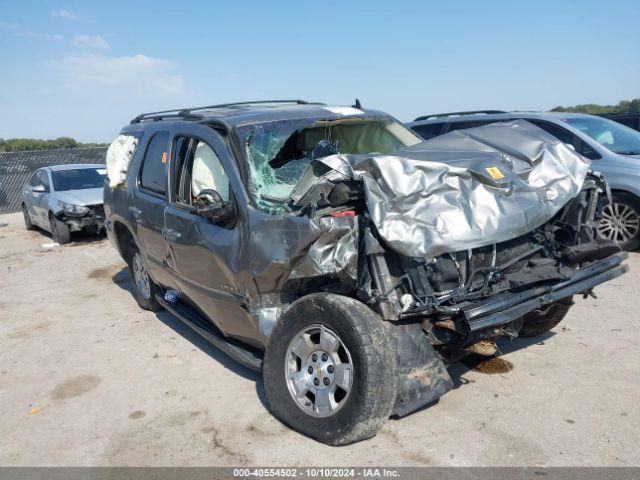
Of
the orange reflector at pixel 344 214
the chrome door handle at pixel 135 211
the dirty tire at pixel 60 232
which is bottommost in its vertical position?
the dirty tire at pixel 60 232

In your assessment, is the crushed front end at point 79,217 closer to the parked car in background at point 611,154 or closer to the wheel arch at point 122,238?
the wheel arch at point 122,238

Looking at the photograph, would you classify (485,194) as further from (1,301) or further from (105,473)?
(1,301)

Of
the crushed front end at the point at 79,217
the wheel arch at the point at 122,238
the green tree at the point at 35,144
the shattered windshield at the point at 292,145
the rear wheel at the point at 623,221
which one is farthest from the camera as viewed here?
the green tree at the point at 35,144

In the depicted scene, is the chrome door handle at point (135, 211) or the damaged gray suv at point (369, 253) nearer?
the damaged gray suv at point (369, 253)

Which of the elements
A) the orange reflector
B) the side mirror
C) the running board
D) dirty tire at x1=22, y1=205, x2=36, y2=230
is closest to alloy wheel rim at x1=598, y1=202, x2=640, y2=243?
the orange reflector

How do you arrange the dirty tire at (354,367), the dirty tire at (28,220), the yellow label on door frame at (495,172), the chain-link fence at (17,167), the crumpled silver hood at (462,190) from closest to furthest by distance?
the dirty tire at (354,367) → the crumpled silver hood at (462,190) → the yellow label on door frame at (495,172) → the dirty tire at (28,220) → the chain-link fence at (17,167)

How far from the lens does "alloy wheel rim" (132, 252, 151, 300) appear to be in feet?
20.2

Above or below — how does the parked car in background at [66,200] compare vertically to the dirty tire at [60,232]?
above

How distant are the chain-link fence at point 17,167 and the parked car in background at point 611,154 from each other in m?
16.4

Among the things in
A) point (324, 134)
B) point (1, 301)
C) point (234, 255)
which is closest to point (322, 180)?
point (234, 255)

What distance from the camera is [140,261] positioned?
20.2 feet

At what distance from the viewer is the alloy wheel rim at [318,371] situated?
3.22 metres

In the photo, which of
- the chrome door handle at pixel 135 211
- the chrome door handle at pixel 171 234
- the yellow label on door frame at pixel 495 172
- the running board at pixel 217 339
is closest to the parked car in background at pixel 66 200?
the chrome door handle at pixel 135 211

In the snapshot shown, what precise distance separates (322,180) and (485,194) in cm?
103
